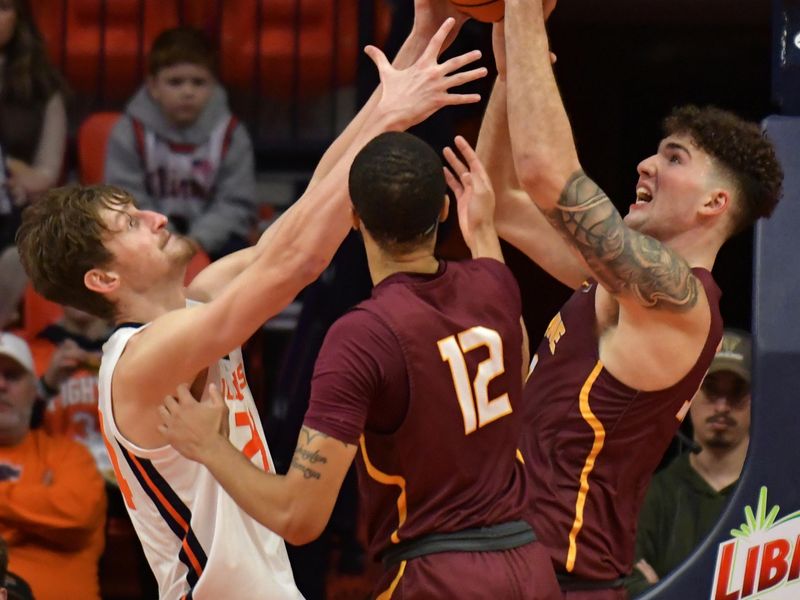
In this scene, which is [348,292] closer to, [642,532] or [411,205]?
[642,532]

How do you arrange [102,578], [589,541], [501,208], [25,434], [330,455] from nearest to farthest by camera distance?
[330,455] < [589,541] < [501,208] < [25,434] < [102,578]

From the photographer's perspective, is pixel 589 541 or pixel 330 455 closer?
pixel 330 455

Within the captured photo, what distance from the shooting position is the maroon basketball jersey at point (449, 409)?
2914mm

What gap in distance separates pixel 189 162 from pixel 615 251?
3165mm

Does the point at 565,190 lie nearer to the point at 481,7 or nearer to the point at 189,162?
the point at 481,7

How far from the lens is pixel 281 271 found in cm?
319

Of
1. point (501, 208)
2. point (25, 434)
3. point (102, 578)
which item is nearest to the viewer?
point (501, 208)

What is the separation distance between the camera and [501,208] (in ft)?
13.6

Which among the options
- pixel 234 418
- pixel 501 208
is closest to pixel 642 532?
pixel 501 208

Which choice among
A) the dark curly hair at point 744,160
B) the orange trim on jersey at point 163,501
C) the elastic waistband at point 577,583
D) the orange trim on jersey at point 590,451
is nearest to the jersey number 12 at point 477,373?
the orange trim on jersey at point 590,451

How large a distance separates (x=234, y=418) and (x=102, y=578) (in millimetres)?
2810

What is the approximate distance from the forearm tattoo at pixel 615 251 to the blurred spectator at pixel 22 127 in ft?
11.1

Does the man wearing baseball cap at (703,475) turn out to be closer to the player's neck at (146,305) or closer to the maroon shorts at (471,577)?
the maroon shorts at (471,577)

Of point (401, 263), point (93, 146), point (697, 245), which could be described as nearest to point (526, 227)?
point (697, 245)
